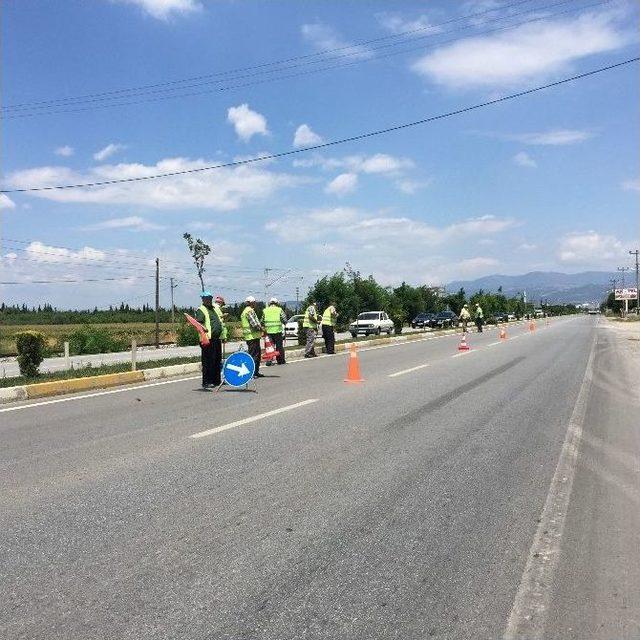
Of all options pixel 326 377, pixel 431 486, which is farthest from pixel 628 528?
pixel 326 377

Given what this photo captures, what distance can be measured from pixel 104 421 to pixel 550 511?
6.14m

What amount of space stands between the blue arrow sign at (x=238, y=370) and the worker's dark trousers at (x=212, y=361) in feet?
1.52

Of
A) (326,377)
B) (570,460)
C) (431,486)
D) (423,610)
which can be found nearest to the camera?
(423,610)

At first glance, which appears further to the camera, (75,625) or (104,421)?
(104,421)

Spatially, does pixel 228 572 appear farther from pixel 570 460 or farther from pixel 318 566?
pixel 570 460

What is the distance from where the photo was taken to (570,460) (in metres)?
6.77

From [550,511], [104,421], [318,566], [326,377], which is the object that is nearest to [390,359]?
[326,377]

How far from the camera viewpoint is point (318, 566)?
154 inches

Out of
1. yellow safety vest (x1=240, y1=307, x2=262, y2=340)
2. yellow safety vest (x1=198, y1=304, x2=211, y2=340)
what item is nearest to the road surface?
yellow safety vest (x1=240, y1=307, x2=262, y2=340)

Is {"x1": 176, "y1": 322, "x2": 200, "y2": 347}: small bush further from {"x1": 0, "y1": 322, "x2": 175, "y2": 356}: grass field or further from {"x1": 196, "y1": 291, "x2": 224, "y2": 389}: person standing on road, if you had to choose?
{"x1": 196, "y1": 291, "x2": 224, "y2": 389}: person standing on road

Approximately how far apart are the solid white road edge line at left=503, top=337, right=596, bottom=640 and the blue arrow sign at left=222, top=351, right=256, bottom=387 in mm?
6635

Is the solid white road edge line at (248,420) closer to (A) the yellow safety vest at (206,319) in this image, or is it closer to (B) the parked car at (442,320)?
(A) the yellow safety vest at (206,319)

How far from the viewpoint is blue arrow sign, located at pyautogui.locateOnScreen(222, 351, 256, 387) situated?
1236 centimetres

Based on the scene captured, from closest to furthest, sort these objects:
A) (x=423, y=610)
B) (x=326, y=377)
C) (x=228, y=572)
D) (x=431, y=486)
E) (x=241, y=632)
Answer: (x=241, y=632), (x=423, y=610), (x=228, y=572), (x=431, y=486), (x=326, y=377)
